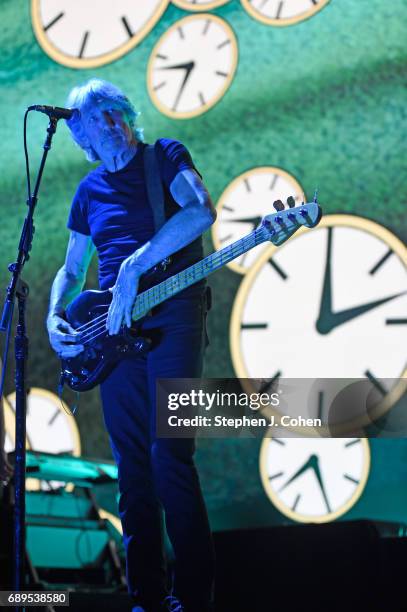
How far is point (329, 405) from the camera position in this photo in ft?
12.1

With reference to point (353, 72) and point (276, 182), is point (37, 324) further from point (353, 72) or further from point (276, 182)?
point (353, 72)

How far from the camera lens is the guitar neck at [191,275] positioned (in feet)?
7.27

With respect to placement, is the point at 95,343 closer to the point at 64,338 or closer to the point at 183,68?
the point at 64,338

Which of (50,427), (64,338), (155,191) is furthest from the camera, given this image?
(50,427)

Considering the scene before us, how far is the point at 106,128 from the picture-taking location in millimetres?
2389

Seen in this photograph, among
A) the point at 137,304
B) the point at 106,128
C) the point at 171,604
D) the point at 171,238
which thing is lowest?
the point at 171,604

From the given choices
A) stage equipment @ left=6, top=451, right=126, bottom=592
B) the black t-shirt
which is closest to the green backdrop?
stage equipment @ left=6, top=451, right=126, bottom=592

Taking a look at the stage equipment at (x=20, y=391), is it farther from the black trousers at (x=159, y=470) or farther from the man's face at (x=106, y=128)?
the black trousers at (x=159, y=470)

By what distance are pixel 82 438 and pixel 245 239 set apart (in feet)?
7.97

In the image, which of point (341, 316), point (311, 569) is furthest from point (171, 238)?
point (341, 316)

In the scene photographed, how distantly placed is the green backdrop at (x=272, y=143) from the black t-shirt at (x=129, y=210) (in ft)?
5.44

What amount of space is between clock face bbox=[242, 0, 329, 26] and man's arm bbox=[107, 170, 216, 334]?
2037 millimetres

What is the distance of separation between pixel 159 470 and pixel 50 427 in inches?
97.8

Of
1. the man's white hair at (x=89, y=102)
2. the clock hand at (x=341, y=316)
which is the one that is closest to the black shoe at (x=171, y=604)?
the man's white hair at (x=89, y=102)
